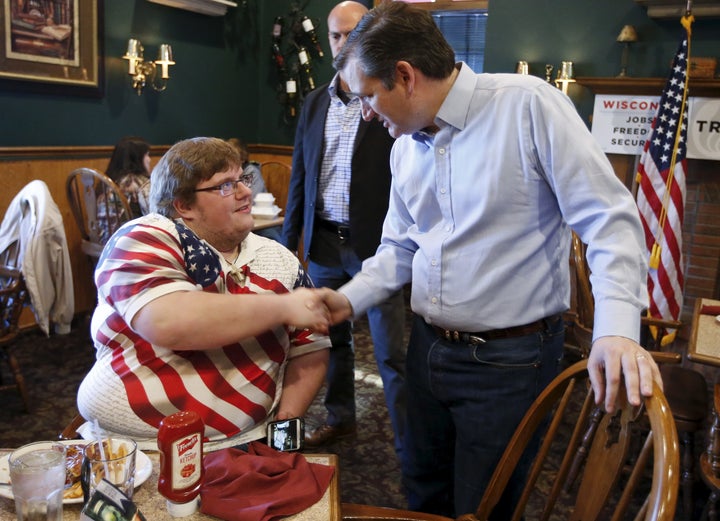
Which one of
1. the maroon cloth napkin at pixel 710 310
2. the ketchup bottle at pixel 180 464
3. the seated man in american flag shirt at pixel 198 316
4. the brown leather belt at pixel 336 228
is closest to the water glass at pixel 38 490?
the ketchup bottle at pixel 180 464

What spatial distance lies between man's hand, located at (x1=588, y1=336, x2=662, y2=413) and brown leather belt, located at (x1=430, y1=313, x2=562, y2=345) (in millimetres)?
348

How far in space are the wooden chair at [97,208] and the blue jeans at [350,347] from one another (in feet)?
4.33

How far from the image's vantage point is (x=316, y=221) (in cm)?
269

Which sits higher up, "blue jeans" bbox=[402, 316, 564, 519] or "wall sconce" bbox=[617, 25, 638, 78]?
"wall sconce" bbox=[617, 25, 638, 78]

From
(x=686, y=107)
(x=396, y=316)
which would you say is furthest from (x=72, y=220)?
(x=686, y=107)

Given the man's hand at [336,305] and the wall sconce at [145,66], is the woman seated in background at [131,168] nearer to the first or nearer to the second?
the wall sconce at [145,66]

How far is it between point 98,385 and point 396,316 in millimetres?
1351

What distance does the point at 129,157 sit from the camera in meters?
3.91

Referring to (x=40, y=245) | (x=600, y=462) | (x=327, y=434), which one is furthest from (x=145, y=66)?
(x=600, y=462)

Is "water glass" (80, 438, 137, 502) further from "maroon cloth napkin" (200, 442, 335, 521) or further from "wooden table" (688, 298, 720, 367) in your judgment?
"wooden table" (688, 298, 720, 367)

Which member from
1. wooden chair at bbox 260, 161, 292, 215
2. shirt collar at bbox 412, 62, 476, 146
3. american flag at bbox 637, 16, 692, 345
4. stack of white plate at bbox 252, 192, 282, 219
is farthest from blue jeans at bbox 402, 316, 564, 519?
wooden chair at bbox 260, 161, 292, 215

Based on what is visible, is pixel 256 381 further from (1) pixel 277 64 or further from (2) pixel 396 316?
(1) pixel 277 64

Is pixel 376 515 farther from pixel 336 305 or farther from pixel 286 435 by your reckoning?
pixel 336 305

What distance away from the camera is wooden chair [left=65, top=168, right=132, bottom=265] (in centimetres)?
338
